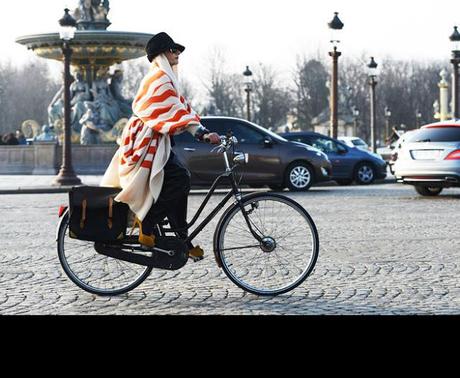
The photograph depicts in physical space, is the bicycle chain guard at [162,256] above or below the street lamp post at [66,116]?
below

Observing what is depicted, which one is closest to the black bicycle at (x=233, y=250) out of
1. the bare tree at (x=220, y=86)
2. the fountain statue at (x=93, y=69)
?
the fountain statue at (x=93, y=69)

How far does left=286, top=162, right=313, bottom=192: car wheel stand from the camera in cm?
2055

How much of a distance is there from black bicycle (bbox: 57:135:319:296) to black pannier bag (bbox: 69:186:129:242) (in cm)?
11

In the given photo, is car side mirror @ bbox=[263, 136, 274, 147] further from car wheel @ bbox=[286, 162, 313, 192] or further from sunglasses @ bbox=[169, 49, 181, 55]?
sunglasses @ bbox=[169, 49, 181, 55]

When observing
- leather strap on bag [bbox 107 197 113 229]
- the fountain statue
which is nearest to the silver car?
leather strap on bag [bbox 107 197 113 229]

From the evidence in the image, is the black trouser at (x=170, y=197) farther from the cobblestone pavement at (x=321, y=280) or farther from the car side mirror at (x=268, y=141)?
the car side mirror at (x=268, y=141)

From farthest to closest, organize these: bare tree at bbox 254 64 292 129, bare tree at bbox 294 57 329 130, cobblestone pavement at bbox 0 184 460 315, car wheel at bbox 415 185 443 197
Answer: bare tree at bbox 294 57 329 130 < bare tree at bbox 254 64 292 129 < car wheel at bbox 415 185 443 197 < cobblestone pavement at bbox 0 184 460 315

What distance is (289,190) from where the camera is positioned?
2138 centimetres

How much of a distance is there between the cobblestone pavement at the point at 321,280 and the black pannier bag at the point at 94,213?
0.47 m

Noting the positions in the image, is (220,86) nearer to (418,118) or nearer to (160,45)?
(418,118)

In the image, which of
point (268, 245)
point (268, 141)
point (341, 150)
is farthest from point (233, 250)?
point (341, 150)

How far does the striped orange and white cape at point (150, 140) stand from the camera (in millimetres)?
6816

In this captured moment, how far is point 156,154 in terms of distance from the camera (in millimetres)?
6832
